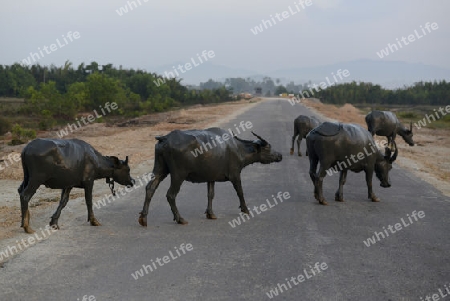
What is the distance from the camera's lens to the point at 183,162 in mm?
8086

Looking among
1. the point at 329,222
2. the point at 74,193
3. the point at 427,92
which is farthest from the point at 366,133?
the point at 427,92

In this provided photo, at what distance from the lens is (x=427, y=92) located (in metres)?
83.8

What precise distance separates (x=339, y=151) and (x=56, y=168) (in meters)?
5.50

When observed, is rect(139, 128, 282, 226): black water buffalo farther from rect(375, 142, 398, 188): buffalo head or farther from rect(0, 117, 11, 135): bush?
rect(0, 117, 11, 135): bush

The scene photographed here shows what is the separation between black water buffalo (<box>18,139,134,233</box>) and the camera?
7.36 meters

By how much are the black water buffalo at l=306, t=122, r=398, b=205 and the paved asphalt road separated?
0.53m

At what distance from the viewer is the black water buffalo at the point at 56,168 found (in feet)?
24.1

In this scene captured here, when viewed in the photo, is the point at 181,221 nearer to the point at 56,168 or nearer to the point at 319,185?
the point at 56,168

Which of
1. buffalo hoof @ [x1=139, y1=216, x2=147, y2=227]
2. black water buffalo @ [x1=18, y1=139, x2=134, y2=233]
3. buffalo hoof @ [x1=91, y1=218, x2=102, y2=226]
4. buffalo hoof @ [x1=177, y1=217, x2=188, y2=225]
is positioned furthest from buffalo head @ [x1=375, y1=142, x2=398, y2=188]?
buffalo hoof @ [x1=91, y1=218, x2=102, y2=226]

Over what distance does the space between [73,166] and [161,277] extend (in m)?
2.65

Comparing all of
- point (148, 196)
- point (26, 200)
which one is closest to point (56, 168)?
point (26, 200)

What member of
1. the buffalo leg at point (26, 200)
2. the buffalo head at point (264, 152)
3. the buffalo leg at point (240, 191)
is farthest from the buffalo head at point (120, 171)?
the buffalo head at point (264, 152)

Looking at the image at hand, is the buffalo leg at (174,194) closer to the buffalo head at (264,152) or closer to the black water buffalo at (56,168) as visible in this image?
the black water buffalo at (56,168)

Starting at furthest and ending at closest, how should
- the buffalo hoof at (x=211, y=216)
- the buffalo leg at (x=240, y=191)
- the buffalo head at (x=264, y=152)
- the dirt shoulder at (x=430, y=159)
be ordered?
the dirt shoulder at (x=430, y=159) → the buffalo head at (x=264, y=152) → the buffalo leg at (x=240, y=191) → the buffalo hoof at (x=211, y=216)
